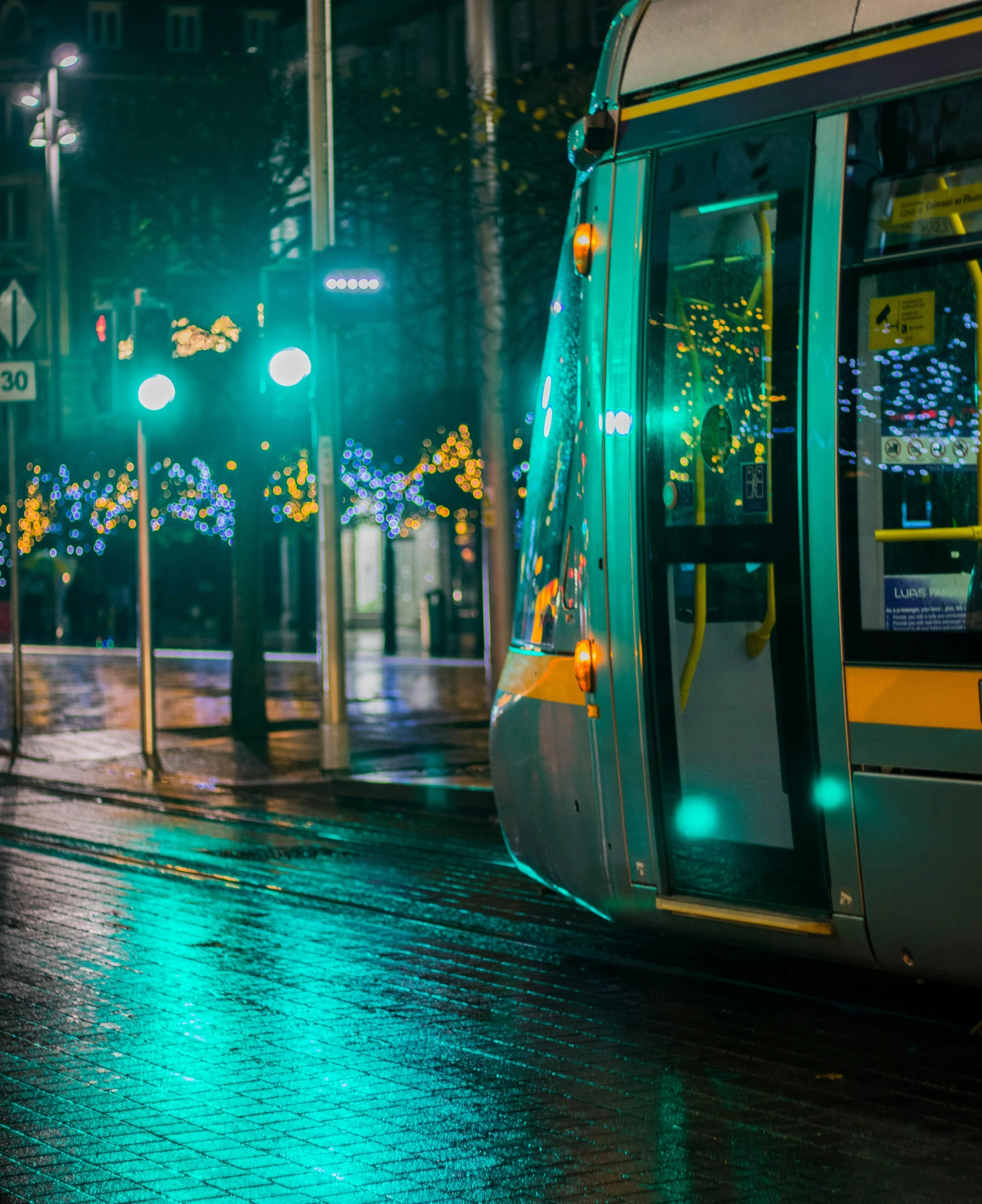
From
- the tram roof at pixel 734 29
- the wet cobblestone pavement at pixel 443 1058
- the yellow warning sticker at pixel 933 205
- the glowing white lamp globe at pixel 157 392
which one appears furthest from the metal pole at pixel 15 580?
the yellow warning sticker at pixel 933 205

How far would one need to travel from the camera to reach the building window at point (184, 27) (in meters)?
69.1

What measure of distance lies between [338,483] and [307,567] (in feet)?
105

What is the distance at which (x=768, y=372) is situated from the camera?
19.0 ft

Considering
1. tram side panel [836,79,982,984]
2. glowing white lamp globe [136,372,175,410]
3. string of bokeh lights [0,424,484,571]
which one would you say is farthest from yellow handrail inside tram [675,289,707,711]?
string of bokeh lights [0,424,484,571]

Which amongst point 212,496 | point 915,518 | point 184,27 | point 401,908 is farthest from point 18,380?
point 184,27

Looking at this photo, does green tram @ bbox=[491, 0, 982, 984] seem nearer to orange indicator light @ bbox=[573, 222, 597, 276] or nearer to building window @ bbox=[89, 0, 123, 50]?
orange indicator light @ bbox=[573, 222, 597, 276]

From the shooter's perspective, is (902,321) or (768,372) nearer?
(902,321)

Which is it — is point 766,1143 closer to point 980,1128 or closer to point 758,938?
point 980,1128

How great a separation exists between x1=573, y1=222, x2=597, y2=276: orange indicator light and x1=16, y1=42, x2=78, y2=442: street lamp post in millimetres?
13671

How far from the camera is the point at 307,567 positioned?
153ft

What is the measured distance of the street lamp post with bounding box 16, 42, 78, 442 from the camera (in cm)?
2011

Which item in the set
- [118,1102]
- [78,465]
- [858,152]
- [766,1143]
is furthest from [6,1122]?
[78,465]

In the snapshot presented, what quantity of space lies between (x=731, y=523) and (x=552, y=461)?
991 millimetres

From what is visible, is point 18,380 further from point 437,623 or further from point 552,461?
point 437,623
